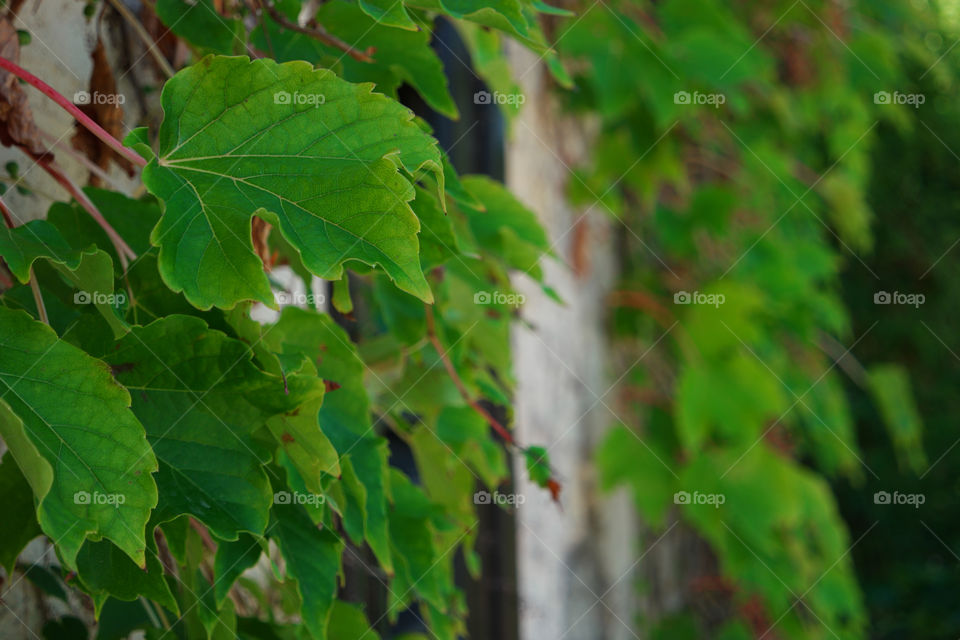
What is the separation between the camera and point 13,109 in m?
0.56

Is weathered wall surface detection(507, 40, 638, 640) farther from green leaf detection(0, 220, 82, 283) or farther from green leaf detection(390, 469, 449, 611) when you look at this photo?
green leaf detection(0, 220, 82, 283)

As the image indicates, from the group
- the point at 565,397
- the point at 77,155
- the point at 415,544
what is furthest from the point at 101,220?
the point at 565,397

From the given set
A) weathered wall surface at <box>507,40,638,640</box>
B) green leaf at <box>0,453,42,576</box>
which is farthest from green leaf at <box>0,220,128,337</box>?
weathered wall surface at <box>507,40,638,640</box>

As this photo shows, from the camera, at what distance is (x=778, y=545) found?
87.3 inches

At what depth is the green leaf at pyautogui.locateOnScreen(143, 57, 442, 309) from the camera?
41cm

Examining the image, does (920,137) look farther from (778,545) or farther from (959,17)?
(778,545)

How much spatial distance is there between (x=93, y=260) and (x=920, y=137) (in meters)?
4.61

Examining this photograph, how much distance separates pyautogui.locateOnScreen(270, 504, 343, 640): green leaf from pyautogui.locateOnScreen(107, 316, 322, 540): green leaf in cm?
8

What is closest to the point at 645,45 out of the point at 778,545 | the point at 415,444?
the point at 415,444

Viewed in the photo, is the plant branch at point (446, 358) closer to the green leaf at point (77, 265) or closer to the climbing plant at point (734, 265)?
the green leaf at point (77, 265)

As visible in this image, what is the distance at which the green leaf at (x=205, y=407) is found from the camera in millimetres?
464

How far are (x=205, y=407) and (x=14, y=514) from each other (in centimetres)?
14

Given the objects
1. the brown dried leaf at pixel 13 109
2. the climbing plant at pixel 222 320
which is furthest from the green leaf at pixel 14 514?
the brown dried leaf at pixel 13 109

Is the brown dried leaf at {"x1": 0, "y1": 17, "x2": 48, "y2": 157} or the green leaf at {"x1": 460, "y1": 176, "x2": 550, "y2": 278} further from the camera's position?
the green leaf at {"x1": 460, "y1": 176, "x2": 550, "y2": 278}
